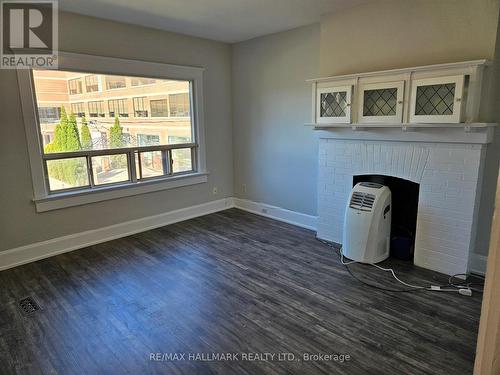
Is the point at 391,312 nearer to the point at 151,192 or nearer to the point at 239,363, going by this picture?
the point at 239,363

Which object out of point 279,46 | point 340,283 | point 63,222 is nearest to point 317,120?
point 279,46

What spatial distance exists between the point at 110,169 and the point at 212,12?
2252mm

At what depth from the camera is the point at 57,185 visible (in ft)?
12.1

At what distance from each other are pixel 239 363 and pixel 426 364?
1161 millimetres

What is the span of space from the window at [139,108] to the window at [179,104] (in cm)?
40

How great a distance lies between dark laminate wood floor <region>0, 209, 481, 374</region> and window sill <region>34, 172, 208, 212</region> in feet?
1.95

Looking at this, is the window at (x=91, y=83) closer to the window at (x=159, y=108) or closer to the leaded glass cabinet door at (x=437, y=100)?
the window at (x=159, y=108)

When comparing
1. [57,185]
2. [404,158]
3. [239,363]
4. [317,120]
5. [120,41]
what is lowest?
[239,363]

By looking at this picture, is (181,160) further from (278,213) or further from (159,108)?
(278,213)

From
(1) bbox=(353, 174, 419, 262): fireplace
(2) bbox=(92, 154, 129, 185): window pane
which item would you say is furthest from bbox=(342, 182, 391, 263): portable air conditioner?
(2) bbox=(92, 154, 129, 185): window pane

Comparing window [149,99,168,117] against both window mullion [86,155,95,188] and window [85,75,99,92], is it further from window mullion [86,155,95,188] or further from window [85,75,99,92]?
window mullion [86,155,95,188]

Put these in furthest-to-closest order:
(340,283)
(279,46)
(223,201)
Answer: (223,201), (279,46), (340,283)

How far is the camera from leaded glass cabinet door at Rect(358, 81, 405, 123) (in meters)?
3.06

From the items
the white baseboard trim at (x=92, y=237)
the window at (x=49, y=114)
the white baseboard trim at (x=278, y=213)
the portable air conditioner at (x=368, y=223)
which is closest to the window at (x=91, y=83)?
the window at (x=49, y=114)
